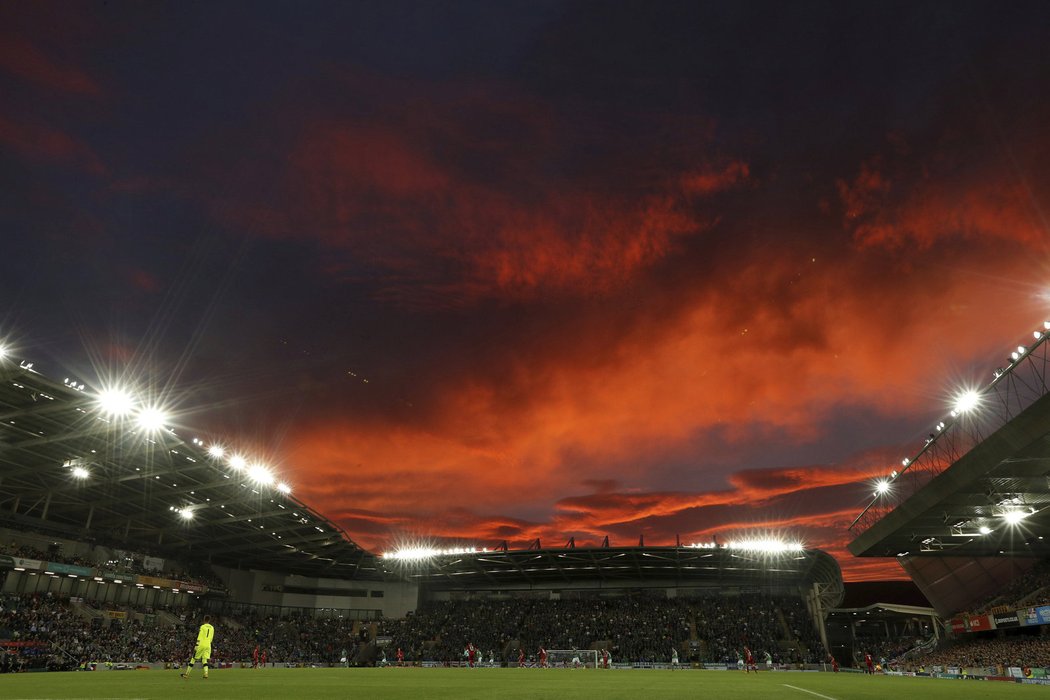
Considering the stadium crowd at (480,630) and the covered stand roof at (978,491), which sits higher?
the covered stand roof at (978,491)

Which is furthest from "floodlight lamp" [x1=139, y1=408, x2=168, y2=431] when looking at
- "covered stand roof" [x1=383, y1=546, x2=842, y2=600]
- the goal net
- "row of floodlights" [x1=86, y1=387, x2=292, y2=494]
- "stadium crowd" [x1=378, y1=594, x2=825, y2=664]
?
the goal net

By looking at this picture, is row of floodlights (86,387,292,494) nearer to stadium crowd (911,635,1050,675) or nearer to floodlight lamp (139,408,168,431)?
floodlight lamp (139,408,168,431)

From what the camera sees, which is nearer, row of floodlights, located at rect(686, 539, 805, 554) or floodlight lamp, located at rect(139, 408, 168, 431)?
floodlight lamp, located at rect(139, 408, 168, 431)

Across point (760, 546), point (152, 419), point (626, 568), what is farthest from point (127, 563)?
point (760, 546)

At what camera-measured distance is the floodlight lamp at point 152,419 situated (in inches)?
1411

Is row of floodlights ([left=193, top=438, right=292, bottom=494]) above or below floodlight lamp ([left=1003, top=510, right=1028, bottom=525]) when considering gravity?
above

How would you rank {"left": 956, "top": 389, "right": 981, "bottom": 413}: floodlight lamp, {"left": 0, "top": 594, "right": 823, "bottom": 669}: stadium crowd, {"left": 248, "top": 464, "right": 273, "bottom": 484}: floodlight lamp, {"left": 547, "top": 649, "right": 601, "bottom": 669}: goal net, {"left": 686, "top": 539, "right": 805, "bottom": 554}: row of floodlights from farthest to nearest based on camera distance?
{"left": 686, "top": 539, "right": 805, "bottom": 554}: row of floodlights
{"left": 547, "top": 649, "right": 601, "bottom": 669}: goal net
{"left": 0, "top": 594, "right": 823, "bottom": 669}: stadium crowd
{"left": 248, "top": 464, "right": 273, "bottom": 484}: floodlight lamp
{"left": 956, "top": 389, "right": 981, "bottom": 413}: floodlight lamp

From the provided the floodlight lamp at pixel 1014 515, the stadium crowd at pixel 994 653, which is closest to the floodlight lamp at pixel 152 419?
the stadium crowd at pixel 994 653

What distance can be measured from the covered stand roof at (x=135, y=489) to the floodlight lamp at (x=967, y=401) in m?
48.9

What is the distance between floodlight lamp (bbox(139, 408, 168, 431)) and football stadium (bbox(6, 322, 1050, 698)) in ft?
1.26

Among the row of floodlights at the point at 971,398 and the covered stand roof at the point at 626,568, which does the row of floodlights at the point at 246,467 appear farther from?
the row of floodlights at the point at 971,398

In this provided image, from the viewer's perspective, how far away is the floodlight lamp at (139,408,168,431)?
3584 centimetres

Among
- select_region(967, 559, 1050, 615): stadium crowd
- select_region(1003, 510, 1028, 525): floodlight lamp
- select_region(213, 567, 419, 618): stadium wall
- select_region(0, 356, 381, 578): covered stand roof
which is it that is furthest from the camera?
select_region(213, 567, 419, 618): stadium wall

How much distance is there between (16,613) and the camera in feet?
142
